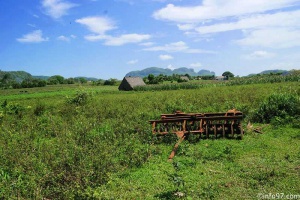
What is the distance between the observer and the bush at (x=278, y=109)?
510 inches

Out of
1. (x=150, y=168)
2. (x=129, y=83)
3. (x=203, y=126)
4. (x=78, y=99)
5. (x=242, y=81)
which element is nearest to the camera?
(x=150, y=168)

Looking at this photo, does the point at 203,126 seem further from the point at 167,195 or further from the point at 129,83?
the point at 129,83

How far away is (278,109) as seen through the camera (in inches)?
526

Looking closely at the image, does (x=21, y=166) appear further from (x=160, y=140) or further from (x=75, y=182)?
(x=160, y=140)

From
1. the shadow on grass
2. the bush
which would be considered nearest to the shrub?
the bush

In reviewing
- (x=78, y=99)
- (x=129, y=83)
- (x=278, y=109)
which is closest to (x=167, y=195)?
(x=278, y=109)

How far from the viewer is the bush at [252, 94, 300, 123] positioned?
13.0 meters

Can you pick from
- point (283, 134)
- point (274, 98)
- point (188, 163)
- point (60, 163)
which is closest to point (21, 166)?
point (60, 163)

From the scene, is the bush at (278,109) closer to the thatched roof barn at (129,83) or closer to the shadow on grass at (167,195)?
the shadow on grass at (167,195)

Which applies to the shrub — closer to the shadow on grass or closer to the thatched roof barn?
the shadow on grass

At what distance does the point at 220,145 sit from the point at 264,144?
1540 mm

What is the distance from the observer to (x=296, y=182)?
6.30m

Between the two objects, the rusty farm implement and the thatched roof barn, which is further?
the thatched roof barn

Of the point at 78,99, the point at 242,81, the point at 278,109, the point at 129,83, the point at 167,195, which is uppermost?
the point at 129,83
